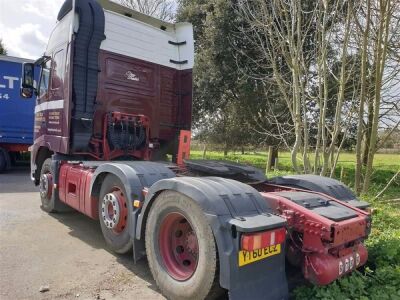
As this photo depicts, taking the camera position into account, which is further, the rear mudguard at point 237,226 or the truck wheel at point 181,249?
the truck wheel at point 181,249

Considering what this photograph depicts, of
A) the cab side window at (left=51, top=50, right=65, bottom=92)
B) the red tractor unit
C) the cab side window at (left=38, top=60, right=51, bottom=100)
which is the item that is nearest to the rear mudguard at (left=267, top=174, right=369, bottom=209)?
the red tractor unit

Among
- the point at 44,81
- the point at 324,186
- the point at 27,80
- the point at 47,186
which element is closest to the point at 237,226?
the point at 324,186

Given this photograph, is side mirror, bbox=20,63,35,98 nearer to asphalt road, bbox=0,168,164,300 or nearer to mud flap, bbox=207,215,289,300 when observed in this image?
asphalt road, bbox=0,168,164,300

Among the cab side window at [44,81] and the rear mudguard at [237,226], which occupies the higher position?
the cab side window at [44,81]

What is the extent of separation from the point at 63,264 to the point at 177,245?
1.51 m

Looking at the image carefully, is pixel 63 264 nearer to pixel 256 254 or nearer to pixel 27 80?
pixel 256 254

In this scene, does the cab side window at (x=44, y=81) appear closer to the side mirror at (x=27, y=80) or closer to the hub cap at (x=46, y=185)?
the side mirror at (x=27, y=80)

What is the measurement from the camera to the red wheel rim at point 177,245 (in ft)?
11.4

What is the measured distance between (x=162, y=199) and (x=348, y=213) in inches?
66.7

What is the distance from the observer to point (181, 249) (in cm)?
358

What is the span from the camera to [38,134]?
23.0ft

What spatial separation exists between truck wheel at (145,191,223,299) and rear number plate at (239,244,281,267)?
0.22m

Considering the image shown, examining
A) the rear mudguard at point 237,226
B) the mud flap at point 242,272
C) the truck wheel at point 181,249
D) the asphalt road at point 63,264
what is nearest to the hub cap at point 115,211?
the asphalt road at point 63,264

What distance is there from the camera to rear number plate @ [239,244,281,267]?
283 centimetres
